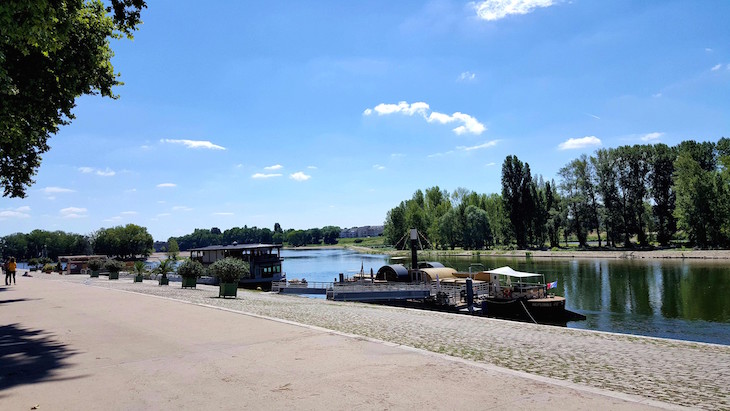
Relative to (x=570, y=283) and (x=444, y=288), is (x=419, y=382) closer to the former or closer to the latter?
(x=444, y=288)

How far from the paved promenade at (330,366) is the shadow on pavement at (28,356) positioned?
1.4 inches

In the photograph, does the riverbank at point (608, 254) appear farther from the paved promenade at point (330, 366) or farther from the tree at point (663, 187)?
the paved promenade at point (330, 366)

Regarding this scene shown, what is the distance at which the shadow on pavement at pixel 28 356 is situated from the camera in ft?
26.3

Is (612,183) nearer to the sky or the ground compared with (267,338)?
nearer to the sky

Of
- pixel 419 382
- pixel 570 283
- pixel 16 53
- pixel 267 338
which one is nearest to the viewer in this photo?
pixel 419 382

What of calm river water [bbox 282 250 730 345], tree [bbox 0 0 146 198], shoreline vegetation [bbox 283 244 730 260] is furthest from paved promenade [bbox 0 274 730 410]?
shoreline vegetation [bbox 283 244 730 260]

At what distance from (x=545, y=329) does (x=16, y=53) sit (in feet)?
68.1

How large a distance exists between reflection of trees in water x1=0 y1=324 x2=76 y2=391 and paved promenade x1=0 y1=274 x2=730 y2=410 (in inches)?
1.4

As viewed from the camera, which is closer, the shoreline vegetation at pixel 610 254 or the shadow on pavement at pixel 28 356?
the shadow on pavement at pixel 28 356

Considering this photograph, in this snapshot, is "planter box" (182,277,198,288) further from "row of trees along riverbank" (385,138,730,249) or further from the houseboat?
"row of trees along riverbank" (385,138,730,249)

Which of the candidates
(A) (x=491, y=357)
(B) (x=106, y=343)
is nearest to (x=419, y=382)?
(A) (x=491, y=357)

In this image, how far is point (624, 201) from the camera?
3750 inches

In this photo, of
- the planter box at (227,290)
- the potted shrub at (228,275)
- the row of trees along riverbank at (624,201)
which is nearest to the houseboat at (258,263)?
the potted shrub at (228,275)

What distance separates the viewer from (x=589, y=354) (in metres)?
11.0
